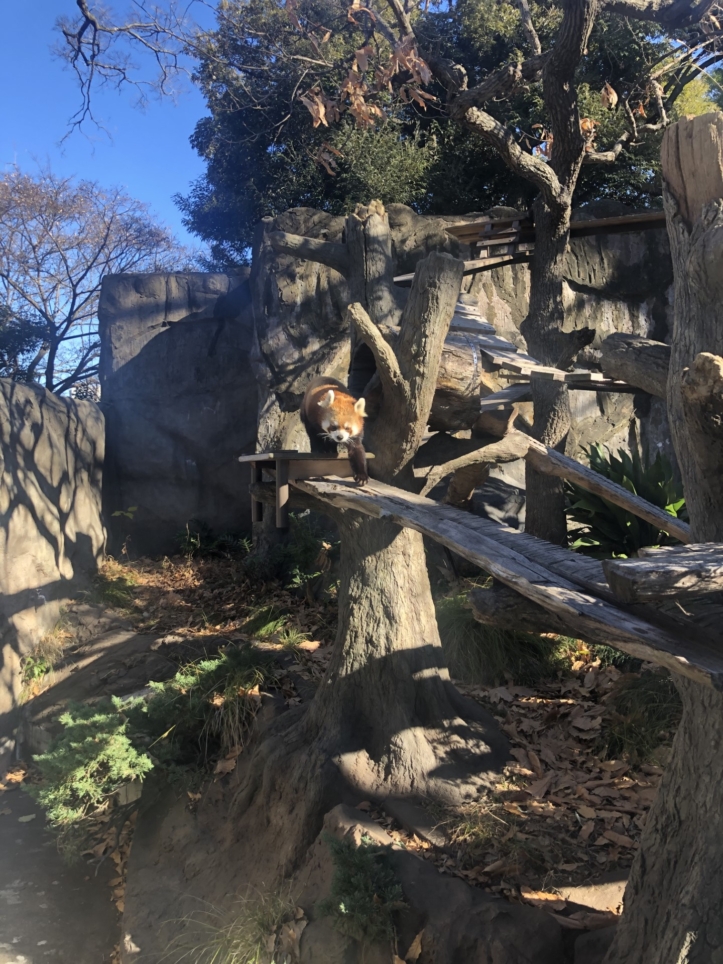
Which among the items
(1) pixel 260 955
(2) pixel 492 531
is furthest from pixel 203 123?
(1) pixel 260 955

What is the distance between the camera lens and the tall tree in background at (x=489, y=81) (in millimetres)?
6945

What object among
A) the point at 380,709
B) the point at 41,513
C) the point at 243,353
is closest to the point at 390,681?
the point at 380,709

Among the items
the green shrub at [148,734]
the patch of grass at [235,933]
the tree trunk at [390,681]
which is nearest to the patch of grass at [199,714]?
the green shrub at [148,734]

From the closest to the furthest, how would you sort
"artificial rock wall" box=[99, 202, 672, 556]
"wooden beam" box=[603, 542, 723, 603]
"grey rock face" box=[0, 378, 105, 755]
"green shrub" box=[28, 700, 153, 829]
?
"wooden beam" box=[603, 542, 723, 603] → "green shrub" box=[28, 700, 153, 829] → "grey rock face" box=[0, 378, 105, 755] → "artificial rock wall" box=[99, 202, 672, 556]

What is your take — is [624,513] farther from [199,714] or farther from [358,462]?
[199,714]

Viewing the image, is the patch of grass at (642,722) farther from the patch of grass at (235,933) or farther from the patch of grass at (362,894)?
the patch of grass at (235,933)

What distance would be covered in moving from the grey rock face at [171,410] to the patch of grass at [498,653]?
17.5 feet

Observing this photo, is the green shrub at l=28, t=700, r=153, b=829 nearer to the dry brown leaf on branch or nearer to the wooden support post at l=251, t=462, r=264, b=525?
the wooden support post at l=251, t=462, r=264, b=525

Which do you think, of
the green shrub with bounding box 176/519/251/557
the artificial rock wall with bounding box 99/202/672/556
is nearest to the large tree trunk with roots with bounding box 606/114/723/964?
the artificial rock wall with bounding box 99/202/672/556

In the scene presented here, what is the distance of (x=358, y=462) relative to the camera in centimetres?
427

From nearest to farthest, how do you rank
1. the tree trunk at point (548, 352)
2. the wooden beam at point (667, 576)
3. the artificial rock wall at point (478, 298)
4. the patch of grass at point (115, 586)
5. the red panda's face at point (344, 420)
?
1. the wooden beam at point (667, 576)
2. the red panda's face at point (344, 420)
3. the tree trunk at point (548, 352)
4. the patch of grass at point (115, 586)
5. the artificial rock wall at point (478, 298)

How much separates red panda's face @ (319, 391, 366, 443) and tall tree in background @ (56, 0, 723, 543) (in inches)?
106

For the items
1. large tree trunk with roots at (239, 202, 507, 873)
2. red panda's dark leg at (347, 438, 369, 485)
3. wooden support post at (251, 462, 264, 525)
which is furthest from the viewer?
wooden support post at (251, 462, 264, 525)

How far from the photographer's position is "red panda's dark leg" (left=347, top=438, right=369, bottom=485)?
425 centimetres
